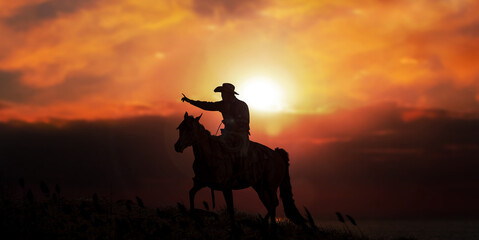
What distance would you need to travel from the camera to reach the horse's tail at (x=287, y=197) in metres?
19.9

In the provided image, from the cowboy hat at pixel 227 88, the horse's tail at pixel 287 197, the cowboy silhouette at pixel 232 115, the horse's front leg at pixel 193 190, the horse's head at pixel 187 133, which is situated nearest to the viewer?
the horse's head at pixel 187 133

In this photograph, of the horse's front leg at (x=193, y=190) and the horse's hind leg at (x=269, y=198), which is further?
the horse's hind leg at (x=269, y=198)

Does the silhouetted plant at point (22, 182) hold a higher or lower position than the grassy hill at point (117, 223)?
higher

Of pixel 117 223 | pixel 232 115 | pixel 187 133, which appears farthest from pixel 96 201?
pixel 232 115

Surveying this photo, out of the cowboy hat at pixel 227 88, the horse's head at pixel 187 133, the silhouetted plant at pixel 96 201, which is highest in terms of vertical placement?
the cowboy hat at pixel 227 88

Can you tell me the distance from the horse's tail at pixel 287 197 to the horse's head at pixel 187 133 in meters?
4.42

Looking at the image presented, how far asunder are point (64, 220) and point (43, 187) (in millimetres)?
1798

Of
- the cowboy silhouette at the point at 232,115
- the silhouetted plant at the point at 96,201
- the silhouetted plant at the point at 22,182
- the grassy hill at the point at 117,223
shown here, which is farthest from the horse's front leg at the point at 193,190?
the silhouetted plant at the point at 22,182

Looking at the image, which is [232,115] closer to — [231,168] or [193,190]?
[231,168]

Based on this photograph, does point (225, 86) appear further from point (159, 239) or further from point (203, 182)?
point (159, 239)

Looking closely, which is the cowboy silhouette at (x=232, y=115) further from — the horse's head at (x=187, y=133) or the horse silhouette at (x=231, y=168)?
the horse's head at (x=187, y=133)

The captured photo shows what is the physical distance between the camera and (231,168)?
17.3 meters

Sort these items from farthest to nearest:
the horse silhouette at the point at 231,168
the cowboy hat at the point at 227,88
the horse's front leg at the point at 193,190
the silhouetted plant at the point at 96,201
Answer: the cowboy hat at the point at 227,88, the horse's front leg at the point at 193,190, the horse silhouette at the point at 231,168, the silhouetted plant at the point at 96,201

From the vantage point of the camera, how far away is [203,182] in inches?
672
